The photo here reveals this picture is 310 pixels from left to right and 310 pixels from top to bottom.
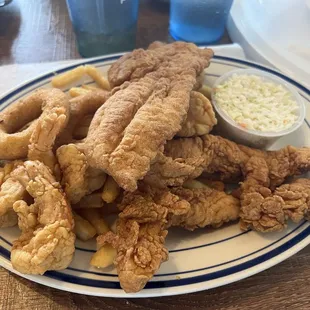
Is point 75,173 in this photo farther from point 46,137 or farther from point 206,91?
point 206,91

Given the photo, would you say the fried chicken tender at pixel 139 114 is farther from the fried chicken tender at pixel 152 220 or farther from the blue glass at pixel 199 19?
the blue glass at pixel 199 19

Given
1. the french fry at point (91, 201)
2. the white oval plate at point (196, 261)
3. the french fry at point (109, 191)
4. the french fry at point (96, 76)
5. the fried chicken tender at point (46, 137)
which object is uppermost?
the fried chicken tender at point (46, 137)

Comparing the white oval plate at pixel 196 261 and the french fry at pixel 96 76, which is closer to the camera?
the white oval plate at pixel 196 261

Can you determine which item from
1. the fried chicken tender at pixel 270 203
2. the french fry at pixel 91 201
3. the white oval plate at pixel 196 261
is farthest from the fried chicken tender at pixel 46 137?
the fried chicken tender at pixel 270 203

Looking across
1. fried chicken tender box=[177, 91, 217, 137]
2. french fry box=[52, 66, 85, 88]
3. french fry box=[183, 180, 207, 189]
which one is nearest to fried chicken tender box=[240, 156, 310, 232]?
french fry box=[183, 180, 207, 189]

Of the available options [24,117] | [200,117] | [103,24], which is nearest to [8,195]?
[24,117]

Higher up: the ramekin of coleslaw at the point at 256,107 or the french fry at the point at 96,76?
the french fry at the point at 96,76
